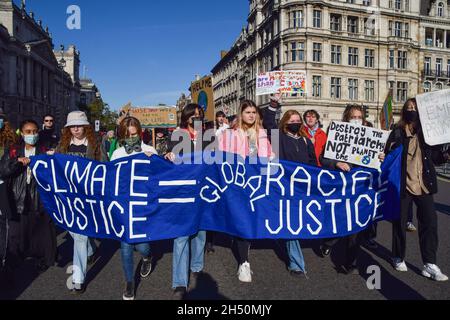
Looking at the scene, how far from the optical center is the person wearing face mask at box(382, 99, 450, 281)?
15.5 feet

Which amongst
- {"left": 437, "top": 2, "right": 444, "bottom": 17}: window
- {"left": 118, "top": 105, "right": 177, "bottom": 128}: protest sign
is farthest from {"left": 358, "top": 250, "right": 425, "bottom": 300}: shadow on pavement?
{"left": 437, "top": 2, "right": 444, "bottom": 17}: window

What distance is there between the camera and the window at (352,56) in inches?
1829

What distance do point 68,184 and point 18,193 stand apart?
2.10 feet

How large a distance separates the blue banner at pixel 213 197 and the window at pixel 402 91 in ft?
156

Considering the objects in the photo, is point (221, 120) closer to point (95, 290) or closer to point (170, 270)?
point (170, 270)

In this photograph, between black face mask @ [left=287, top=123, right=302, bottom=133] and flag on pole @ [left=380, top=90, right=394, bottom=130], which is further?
flag on pole @ [left=380, top=90, right=394, bottom=130]

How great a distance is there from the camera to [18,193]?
4684 millimetres

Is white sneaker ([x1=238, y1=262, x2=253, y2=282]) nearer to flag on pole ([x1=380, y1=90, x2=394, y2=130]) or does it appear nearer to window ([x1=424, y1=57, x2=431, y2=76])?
flag on pole ([x1=380, y1=90, x2=394, y2=130])

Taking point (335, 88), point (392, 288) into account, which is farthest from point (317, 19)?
point (392, 288)

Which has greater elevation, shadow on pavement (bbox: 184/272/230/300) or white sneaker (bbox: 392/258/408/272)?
Result: white sneaker (bbox: 392/258/408/272)

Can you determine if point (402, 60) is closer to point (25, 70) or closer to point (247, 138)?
point (247, 138)

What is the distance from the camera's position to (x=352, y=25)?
47.1 m

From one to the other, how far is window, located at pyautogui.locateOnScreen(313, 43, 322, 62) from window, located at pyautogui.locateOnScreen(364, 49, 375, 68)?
656cm
